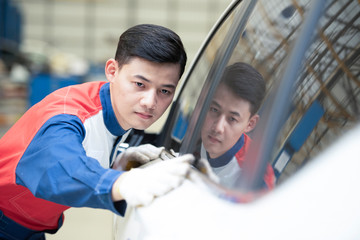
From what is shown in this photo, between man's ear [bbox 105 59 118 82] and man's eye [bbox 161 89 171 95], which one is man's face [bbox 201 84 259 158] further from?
man's ear [bbox 105 59 118 82]

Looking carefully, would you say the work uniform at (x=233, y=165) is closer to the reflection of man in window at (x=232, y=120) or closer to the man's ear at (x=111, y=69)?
the reflection of man in window at (x=232, y=120)

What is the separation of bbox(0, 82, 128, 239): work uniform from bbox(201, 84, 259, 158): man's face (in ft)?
0.79

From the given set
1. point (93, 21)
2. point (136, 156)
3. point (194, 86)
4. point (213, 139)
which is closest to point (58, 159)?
point (213, 139)

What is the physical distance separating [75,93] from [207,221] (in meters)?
0.73

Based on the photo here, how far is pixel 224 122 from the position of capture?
996 millimetres

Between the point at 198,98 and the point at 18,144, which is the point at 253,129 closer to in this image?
the point at 198,98

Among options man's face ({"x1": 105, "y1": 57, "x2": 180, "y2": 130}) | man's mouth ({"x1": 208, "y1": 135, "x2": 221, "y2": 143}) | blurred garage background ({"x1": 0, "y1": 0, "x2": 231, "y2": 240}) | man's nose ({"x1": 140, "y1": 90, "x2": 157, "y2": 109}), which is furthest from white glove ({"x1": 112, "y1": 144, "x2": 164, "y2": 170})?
blurred garage background ({"x1": 0, "y1": 0, "x2": 231, "y2": 240})

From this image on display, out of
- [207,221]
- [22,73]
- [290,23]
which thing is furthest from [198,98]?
[22,73]

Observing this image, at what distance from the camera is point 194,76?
66.2 inches

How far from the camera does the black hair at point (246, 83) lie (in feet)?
2.88

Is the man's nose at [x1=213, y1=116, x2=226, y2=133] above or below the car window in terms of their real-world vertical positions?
below

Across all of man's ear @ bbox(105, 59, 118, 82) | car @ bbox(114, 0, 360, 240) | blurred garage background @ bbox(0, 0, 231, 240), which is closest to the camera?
car @ bbox(114, 0, 360, 240)

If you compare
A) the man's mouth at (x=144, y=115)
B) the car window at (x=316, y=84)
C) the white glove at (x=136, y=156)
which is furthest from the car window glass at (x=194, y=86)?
the car window at (x=316, y=84)

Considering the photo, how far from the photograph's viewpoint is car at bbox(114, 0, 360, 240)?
2.02ft
